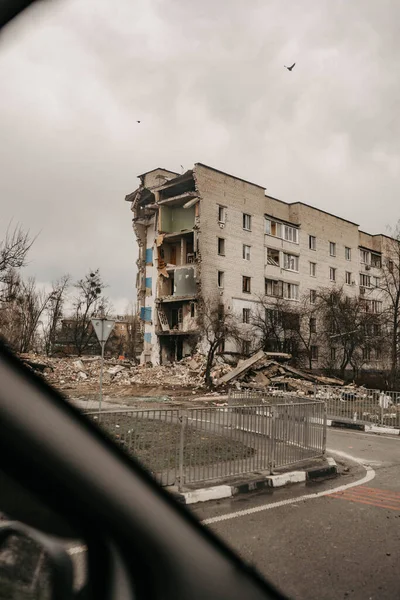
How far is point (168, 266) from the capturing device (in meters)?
38.6

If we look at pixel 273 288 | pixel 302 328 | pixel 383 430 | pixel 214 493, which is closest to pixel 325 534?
pixel 214 493

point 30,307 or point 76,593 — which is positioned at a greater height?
point 30,307

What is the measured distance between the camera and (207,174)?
37.0 m

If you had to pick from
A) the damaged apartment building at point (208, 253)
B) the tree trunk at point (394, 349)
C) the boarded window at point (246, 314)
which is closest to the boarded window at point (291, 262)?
the damaged apartment building at point (208, 253)

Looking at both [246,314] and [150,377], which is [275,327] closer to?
[246,314]

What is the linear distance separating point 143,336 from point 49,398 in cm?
3848

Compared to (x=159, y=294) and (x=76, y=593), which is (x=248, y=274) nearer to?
(x=159, y=294)

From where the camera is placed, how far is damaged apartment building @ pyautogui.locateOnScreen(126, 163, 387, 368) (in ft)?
120

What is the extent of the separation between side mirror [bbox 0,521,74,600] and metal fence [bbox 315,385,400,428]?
1564 cm

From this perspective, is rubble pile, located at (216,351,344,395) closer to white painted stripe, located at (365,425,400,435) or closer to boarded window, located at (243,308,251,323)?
boarded window, located at (243,308,251,323)

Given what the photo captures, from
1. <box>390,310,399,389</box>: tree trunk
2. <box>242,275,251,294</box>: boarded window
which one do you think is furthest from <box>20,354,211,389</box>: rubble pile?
<box>390,310,399,389</box>: tree trunk

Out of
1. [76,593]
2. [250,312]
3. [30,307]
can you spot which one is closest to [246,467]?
[30,307]

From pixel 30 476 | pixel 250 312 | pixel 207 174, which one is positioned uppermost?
pixel 207 174

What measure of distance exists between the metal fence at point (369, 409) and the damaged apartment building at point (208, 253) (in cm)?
1913
